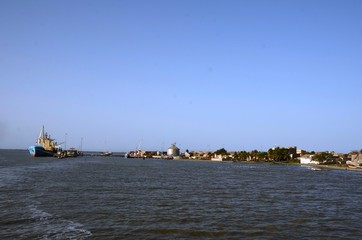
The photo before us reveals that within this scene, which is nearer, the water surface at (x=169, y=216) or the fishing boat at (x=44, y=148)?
the water surface at (x=169, y=216)

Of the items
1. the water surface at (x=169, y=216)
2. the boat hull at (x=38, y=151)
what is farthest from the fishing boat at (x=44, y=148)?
the water surface at (x=169, y=216)

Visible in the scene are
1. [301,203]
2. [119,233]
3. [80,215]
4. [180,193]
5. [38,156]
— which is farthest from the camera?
[38,156]

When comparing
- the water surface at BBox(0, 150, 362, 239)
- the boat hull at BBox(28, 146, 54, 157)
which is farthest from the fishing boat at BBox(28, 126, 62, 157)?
the water surface at BBox(0, 150, 362, 239)

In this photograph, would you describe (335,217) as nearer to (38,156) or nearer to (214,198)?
(214,198)

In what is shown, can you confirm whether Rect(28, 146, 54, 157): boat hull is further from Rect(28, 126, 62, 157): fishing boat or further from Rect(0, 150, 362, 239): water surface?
Rect(0, 150, 362, 239): water surface

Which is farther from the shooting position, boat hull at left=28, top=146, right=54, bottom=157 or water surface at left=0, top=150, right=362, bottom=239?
boat hull at left=28, top=146, right=54, bottom=157

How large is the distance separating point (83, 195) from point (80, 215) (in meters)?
11.1

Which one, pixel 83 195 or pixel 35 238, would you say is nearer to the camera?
pixel 35 238

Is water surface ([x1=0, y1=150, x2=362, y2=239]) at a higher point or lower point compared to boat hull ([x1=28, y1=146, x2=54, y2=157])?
lower

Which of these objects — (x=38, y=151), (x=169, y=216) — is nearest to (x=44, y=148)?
(x=38, y=151)

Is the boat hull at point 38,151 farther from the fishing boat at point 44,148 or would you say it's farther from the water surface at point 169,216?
the water surface at point 169,216

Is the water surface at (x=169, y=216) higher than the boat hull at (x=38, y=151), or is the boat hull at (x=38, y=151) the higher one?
the boat hull at (x=38, y=151)

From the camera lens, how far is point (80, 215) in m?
26.4

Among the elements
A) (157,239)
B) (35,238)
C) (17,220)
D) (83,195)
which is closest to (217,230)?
(157,239)
